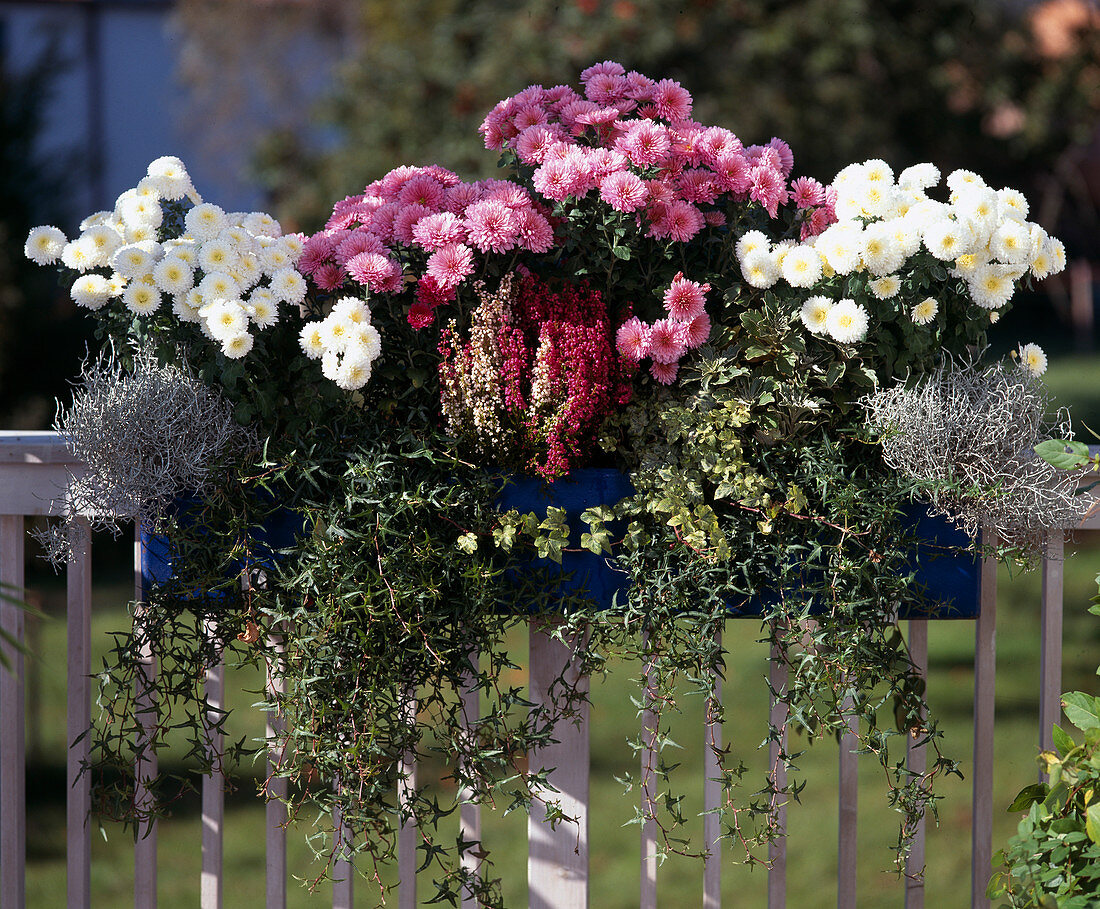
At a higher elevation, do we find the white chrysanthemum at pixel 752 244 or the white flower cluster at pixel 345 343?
the white chrysanthemum at pixel 752 244

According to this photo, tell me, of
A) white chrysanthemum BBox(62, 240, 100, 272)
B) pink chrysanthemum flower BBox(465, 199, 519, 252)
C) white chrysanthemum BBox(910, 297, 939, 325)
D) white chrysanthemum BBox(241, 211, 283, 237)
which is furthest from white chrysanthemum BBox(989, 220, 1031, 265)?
white chrysanthemum BBox(62, 240, 100, 272)

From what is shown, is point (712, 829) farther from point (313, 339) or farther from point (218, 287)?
point (218, 287)

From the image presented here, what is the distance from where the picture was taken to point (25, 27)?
18.9 ft

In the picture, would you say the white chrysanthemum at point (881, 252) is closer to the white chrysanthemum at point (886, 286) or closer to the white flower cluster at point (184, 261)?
the white chrysanthemum at point (886, 286)

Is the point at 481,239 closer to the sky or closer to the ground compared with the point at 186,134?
closer to the ground

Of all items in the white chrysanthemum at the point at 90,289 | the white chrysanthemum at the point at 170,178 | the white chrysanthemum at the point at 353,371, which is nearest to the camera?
the white chrysanthemum at the point at 353,371

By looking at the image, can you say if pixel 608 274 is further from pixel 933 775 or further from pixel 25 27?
pixel 25 27

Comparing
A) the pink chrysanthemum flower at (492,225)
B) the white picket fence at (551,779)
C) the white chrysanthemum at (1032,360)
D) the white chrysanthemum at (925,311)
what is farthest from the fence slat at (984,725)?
the pink chrysanthemum flower at (492,225)

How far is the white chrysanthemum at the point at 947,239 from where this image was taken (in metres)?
1.50

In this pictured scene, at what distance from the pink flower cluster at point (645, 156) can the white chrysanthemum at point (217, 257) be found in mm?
458

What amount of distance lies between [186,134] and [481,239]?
5430 millimetres

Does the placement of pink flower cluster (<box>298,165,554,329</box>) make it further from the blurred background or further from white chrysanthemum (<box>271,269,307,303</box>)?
the blurred background

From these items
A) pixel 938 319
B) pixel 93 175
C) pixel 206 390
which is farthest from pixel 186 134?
pixel 938 319

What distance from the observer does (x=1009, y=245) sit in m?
1.53
